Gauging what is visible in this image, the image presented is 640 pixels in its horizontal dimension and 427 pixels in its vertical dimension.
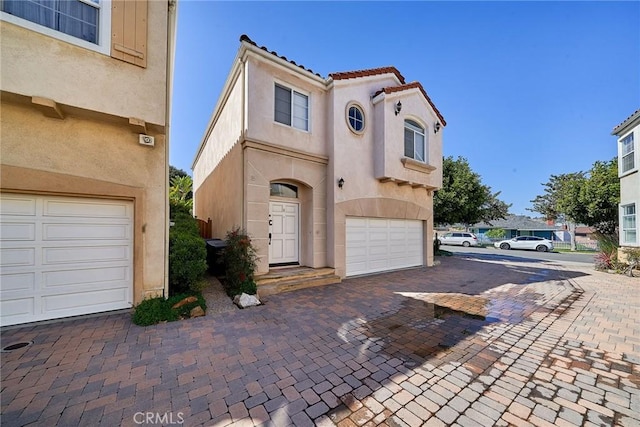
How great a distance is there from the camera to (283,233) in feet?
A: 27.4

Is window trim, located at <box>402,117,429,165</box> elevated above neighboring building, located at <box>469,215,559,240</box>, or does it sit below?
above

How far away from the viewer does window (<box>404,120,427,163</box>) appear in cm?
1073

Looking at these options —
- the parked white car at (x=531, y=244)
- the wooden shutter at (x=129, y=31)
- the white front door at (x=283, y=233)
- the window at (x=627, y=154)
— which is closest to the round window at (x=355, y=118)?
the white front door at (x=283, y=233)

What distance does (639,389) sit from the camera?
2936 mm

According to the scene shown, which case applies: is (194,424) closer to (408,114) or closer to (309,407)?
(309,407)

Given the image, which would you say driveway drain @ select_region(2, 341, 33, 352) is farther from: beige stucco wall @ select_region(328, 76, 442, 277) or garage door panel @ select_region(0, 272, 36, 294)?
beige stucco wall @ select_region(328, 76, 442, 277)

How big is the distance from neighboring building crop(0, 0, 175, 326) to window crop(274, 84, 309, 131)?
3.25 m

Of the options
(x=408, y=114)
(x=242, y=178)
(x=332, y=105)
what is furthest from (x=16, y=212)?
(x=408, y=114)

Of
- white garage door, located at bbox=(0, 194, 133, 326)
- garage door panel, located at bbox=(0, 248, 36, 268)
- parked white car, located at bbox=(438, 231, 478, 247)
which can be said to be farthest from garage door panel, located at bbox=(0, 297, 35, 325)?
parked white car, located at bbox=(438, 231, 478, 247)

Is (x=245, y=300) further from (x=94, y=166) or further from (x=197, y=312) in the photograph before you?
(x=94, y=166)

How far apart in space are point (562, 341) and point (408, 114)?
29.5 feet

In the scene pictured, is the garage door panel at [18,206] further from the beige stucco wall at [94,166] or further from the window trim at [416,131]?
the window trim at [416,131]

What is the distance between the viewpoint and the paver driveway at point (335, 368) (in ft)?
8.23

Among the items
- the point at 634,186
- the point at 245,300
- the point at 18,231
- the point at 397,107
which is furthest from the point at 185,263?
the point at 634,186
